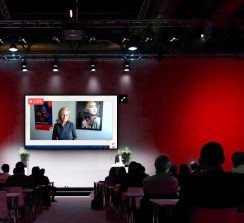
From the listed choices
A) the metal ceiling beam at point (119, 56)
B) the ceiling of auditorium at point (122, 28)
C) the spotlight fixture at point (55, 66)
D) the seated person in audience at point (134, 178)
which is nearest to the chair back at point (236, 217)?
the seated person in audience at point (134, 178)

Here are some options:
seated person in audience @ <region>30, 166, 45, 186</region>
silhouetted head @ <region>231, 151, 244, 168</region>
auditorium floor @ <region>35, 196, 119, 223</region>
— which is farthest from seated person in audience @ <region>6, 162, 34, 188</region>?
silhouetted head @ <region>231, 151, 244, 168</region>

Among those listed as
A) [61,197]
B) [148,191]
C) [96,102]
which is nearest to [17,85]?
[96,102]

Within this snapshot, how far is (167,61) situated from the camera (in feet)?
59.6

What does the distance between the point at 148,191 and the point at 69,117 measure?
37.0ft

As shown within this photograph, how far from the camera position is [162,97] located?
59.2ft

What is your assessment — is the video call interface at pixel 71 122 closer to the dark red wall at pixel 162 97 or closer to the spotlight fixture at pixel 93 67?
the dark red wall at pixel 162 97

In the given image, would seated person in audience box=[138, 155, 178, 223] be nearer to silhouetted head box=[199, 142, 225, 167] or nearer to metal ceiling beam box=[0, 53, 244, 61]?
silhouetted head box=[199, 142, 225, 167]

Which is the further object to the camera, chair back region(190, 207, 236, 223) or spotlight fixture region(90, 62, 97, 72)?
spotlight fixture region(90, 62, 97, 72)

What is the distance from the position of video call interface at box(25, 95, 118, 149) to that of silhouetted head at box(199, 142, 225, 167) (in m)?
13.7

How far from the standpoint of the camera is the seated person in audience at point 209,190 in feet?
11.3

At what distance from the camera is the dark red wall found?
17.9m

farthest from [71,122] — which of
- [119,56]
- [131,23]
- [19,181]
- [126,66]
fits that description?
[19,181]

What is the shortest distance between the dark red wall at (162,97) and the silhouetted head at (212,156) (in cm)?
1418

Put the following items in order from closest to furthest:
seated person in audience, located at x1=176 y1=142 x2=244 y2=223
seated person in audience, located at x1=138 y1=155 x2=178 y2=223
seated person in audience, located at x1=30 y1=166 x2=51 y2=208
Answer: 1. seated person in audience, located at x1=176 y1=142 x2=244 y2=223
2. seated person in audience, located at x1=138 y1=155 x2=178 y2=223
3. seated person in audience, located at x1=30 y1=166 x2=51 y2=208
